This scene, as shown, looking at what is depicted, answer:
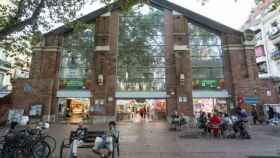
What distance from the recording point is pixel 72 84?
68.7ft

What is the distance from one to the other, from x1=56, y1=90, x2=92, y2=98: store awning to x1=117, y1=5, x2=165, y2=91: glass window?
3152 millimetres

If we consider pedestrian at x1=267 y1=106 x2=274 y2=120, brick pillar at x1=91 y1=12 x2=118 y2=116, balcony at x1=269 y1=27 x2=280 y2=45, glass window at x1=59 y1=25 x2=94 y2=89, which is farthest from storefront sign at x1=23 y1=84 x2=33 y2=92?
balcony at x1=269 y1=27 x2=280 y2=45

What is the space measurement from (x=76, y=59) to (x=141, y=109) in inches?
329

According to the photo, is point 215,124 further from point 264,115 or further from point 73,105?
point 73,105

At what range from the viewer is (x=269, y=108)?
60.1ft

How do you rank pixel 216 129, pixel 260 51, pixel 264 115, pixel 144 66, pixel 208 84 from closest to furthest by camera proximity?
pixel 216 129 < pixel 264 115 < pixel 208 84 < pixel 144 66 < pixel 260 51

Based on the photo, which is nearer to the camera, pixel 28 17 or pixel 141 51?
pixel 28 17

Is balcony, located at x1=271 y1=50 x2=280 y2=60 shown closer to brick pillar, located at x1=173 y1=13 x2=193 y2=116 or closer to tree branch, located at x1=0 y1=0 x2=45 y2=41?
brick pillar, located at x1=173 y1=13 x2=193 y2=116

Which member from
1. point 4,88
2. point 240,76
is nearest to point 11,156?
point 240,76

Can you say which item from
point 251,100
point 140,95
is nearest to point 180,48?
point 140,95

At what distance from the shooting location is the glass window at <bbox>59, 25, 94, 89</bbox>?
68.8 ft

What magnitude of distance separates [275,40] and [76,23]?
27325 millimetres

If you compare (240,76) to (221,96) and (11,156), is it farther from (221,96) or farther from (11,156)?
(11,156)

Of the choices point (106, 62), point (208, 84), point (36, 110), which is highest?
point (106, 62)
